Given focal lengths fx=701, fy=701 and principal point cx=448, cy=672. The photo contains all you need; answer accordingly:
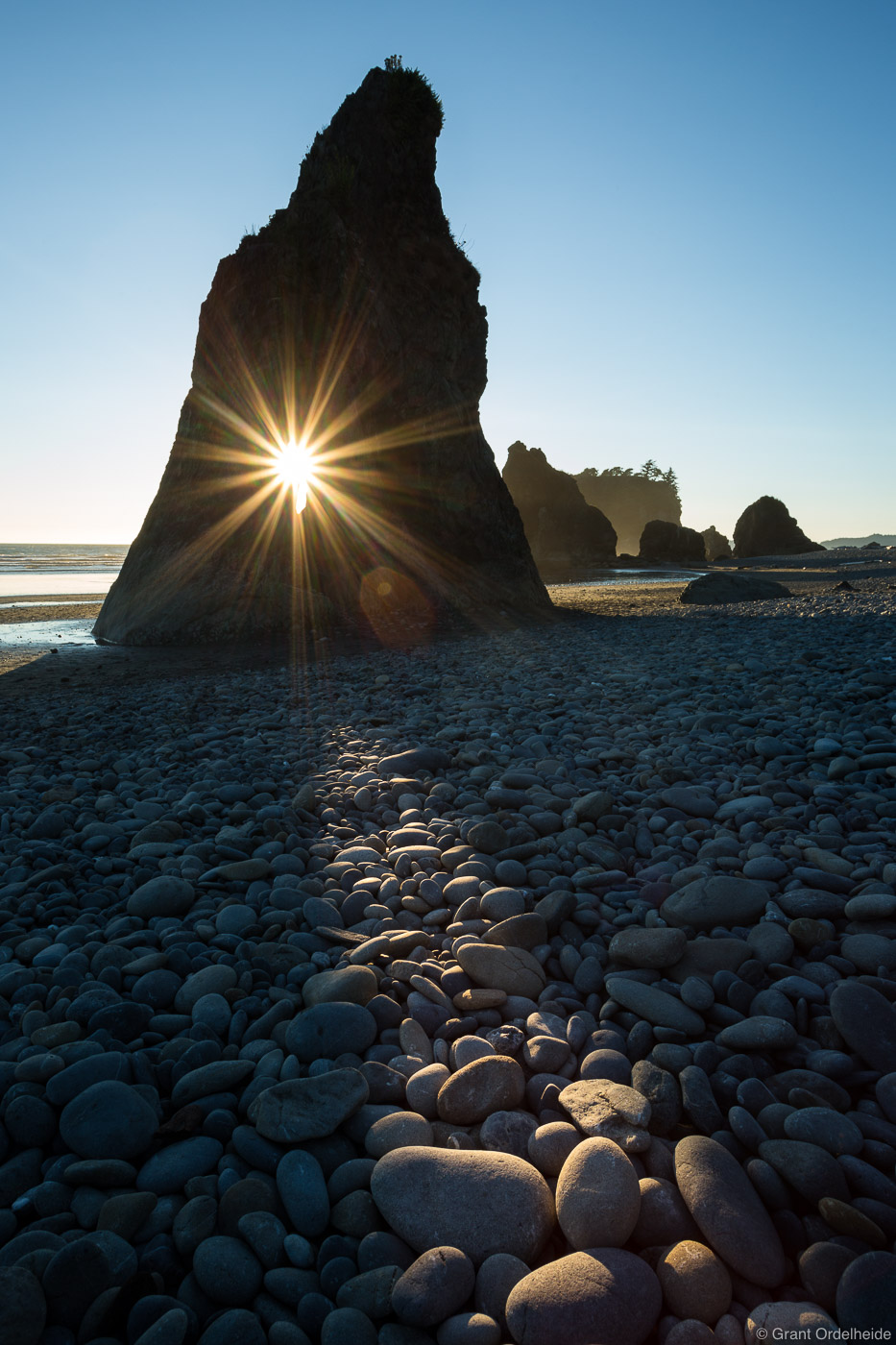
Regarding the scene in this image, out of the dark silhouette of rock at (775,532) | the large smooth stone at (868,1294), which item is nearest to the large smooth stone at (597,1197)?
the large smooth stone at (868,1294)

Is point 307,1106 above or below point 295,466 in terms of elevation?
below

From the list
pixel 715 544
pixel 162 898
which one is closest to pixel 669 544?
pixel 715 544

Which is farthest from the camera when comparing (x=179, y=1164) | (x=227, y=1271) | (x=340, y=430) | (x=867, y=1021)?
(x=340, y=430)

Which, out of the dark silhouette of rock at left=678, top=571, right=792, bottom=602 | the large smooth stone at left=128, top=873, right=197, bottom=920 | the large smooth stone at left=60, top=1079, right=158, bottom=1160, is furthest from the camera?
the dark silhouette of rock at left=678, top=571, right=792, bottom=602

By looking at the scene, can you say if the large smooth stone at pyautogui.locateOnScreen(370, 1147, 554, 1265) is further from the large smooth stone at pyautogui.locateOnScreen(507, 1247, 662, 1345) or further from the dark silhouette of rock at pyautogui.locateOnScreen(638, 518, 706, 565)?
the dark silhouette of rock at pyautogui.locateOnScreen(638, 518, 706, 565)

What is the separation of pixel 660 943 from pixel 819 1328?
1.16 meters

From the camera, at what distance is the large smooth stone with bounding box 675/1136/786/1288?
147 cm

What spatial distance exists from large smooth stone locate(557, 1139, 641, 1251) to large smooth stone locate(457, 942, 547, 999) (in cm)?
72

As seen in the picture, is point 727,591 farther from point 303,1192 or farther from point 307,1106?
point 303,1192

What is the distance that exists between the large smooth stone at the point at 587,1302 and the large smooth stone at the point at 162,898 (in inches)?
80.1

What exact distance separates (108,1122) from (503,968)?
1.26 meters

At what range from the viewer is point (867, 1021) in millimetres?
2004

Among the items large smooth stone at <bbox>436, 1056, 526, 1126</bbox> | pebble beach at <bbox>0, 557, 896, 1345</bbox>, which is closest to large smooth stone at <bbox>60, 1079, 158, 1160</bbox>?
pebble beach at <bbox>0, 557, 896, 1345</bbox>

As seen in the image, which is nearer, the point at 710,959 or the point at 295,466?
the point at 710,959
